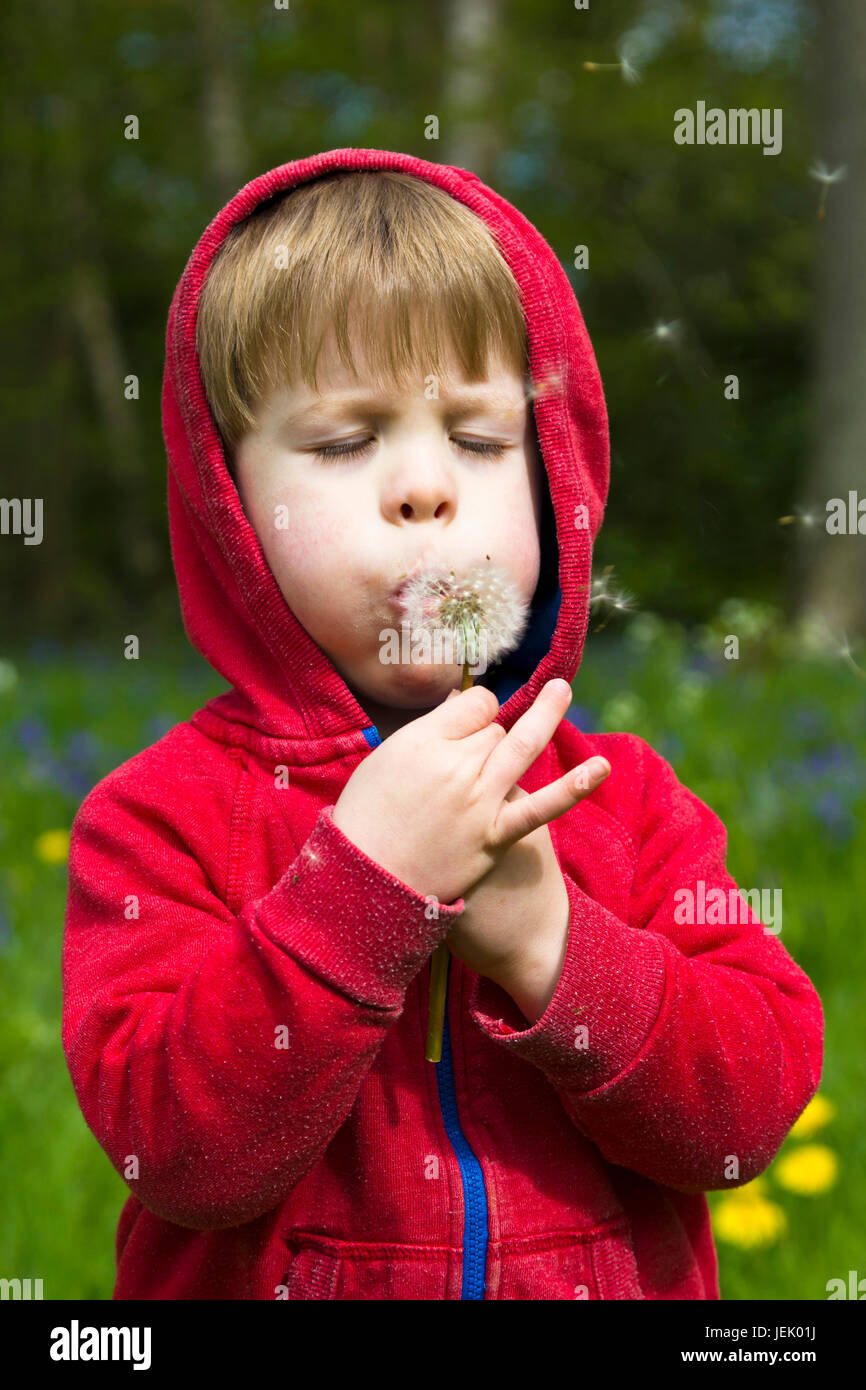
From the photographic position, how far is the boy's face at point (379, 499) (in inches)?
62.1

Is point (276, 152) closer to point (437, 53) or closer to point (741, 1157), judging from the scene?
point (437, 53)

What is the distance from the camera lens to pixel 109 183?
21.5 metres

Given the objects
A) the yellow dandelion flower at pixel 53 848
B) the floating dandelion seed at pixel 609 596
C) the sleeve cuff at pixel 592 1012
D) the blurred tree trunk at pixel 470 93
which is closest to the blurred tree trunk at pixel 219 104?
the blurred tree trunk at pixel 470 93

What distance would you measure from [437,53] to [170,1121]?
1490 centimetres

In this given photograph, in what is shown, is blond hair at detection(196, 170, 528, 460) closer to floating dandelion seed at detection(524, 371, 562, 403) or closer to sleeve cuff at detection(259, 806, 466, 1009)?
floating dandelion seed at detection(524, 371, 562, 403)

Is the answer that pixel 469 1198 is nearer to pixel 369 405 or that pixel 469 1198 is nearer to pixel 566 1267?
pixel 566 1267

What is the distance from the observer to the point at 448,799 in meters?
1.43

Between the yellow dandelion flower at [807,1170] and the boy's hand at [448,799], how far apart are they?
66.0 inches

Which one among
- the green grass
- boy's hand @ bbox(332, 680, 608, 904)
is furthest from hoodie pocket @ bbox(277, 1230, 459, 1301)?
the green grass

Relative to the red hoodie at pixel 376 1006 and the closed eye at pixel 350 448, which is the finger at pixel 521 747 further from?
the closed eye at pixel 350 448

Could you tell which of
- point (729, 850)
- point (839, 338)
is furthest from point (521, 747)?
point (839, 338)

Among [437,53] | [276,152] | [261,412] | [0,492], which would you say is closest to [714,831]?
[261,412]

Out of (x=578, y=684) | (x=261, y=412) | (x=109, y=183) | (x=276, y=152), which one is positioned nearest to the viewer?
(x=261, y=412)

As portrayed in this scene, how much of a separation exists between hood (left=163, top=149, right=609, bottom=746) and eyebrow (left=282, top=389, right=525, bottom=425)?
12cm
